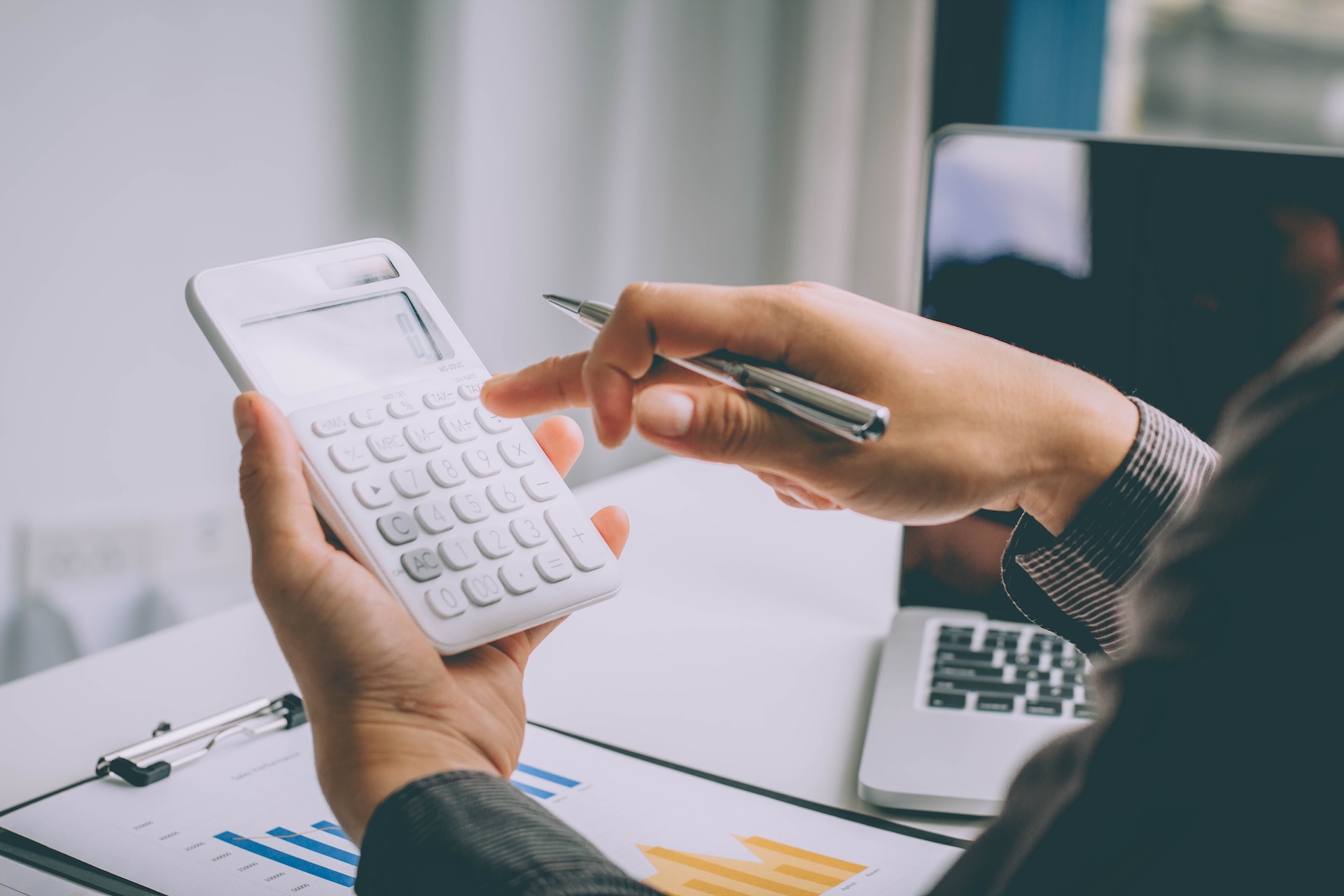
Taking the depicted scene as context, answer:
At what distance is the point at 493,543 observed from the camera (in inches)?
21.0

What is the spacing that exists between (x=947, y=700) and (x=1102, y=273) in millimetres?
349

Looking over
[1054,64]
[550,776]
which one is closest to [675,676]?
[550,776]

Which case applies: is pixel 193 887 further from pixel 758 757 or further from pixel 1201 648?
pixel 1201 648

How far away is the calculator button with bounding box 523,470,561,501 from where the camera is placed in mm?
569

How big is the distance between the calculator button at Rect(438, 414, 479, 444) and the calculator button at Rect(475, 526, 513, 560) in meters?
0.06

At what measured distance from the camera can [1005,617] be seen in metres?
0.82

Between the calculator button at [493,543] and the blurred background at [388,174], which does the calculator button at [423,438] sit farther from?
the blurred background at [388,174]

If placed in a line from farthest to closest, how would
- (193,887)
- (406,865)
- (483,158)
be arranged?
Answer: (483,158) < (193,887) < (406,865)

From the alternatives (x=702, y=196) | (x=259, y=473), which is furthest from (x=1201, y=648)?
(x=702, y=196)

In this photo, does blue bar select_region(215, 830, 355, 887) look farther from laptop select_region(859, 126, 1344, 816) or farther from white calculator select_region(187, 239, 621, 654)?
laptop select_region(859, 126, 1344, 816)

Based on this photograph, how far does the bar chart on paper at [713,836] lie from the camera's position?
0.47 m

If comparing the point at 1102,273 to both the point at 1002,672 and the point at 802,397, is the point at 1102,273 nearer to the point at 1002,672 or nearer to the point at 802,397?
the point at 1002,672

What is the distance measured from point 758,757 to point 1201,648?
42cm

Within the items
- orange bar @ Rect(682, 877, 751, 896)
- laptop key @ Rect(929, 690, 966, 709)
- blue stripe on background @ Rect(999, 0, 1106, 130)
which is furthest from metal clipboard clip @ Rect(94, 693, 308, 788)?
blue stripe on background @ Rect(999, 0, 1106, 130)
